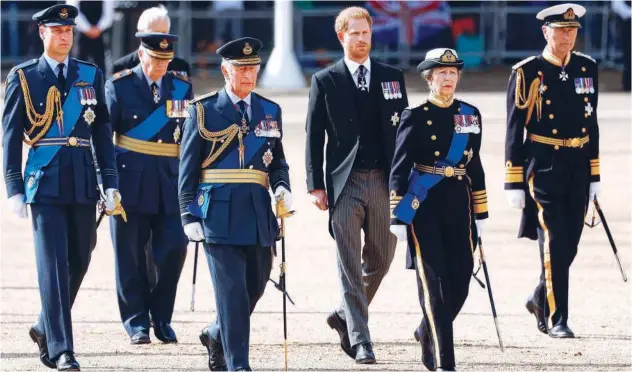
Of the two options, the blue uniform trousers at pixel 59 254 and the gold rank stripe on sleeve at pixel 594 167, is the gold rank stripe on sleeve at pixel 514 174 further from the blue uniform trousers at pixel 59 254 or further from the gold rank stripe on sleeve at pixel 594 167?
the blue uniform trousers at pixel 59 254

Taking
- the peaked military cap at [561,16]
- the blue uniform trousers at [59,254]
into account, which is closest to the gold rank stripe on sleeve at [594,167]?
the peaked military cap at [561,16]

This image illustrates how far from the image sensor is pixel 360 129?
9.19 m

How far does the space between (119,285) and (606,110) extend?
→ 12.3 m

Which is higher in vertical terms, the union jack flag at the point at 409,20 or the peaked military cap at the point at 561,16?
the peaked military cap at the point at 561,16

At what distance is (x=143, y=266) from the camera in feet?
32.9

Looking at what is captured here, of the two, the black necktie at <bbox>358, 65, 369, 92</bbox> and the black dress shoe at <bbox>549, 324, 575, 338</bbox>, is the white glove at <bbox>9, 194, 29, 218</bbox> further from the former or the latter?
the black dress shoe at <bbox>549, 324, 575, 338</bbox>

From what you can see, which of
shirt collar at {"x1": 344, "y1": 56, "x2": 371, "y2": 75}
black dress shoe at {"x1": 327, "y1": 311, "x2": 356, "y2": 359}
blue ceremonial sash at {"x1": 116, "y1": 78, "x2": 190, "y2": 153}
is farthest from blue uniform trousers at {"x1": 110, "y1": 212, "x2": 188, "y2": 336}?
shirt collar at {"x1": 344, "y1": 56, "x2": 371, "y2": 75}

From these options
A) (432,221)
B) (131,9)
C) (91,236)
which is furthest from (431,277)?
(131,9)

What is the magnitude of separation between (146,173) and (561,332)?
2505 mm

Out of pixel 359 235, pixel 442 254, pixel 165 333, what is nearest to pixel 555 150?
pixel 359 235

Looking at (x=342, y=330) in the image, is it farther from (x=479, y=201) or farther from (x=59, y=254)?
(x=59, y=254)

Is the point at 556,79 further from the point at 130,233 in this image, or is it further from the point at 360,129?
the point at 130,233

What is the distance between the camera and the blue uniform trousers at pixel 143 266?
9.84 meters

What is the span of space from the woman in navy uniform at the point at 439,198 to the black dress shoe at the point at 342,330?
0.55 meters
